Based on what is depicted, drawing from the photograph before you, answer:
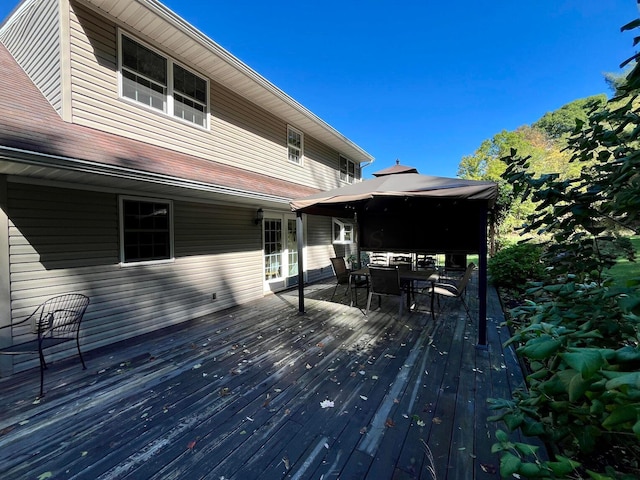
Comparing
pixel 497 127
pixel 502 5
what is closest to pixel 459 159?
pixel 497 127

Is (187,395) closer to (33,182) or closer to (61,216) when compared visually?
(61,216)

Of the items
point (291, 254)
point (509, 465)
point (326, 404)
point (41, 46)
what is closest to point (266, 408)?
point (326, 404)

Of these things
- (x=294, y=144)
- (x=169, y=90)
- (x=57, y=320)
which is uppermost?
(x=294, y=144)

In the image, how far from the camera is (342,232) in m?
11.4

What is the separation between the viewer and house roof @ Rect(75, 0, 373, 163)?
4184 millimetres

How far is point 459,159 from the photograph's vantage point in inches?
1013

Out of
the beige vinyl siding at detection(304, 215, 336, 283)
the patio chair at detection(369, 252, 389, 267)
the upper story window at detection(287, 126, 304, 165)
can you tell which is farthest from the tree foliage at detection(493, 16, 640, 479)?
the patio chair at detection(369, 252, 389, 267)

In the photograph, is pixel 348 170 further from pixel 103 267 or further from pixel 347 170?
pixel 103 267

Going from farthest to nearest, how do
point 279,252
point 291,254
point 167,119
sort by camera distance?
point 291,254
point 279,252
point 167,119

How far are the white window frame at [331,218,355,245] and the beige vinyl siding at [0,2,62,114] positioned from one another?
26.7 feet

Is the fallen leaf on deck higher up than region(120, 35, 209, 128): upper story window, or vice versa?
region(120, 35, 209, 128): upper story window

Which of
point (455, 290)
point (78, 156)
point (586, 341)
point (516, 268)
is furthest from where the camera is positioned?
point (516, 268)

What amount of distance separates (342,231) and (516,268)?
19.7 feet

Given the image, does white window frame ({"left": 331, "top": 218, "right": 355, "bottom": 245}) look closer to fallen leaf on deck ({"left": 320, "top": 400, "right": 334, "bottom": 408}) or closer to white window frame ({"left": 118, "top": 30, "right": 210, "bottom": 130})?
white window frame ({"left": 118, "top": 30, "right": 210, "bottom": 130})
